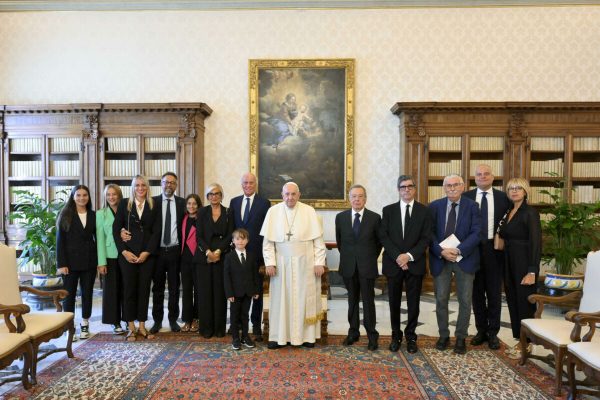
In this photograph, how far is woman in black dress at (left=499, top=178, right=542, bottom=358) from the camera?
389cm

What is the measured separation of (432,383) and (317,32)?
578 cm

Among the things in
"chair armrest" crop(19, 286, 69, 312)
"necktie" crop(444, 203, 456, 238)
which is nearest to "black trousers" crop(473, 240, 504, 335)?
"necktie" crop(444, 203, 456, 238)

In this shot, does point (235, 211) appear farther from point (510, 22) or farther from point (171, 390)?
point (510, 22)

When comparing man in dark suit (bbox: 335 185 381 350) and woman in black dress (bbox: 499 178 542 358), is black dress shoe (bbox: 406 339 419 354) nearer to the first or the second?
man in dark suit (bbox: 335 185 381 350)

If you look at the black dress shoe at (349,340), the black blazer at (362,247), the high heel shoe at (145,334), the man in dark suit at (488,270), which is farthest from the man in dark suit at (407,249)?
the high heel shoe at (145,334)

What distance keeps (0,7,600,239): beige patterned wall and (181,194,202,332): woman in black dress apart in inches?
109

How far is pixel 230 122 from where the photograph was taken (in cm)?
718

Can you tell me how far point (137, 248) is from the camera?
14.0 feet

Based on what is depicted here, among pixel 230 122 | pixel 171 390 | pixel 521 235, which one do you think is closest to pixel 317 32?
pixel 230 122

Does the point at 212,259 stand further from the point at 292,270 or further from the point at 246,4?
the point at 246,4

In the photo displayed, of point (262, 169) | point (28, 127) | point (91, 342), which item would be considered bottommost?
point (91, 342)

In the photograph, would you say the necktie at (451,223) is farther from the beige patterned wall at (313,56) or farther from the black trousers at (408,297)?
the beige patterned wall at (313,56)

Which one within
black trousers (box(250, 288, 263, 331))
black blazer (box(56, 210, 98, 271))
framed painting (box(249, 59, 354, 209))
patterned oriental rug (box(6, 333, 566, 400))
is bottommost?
patterned oriental rug (box(6, 333, 566, 400))

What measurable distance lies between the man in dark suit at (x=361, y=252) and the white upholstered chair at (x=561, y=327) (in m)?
1.31
